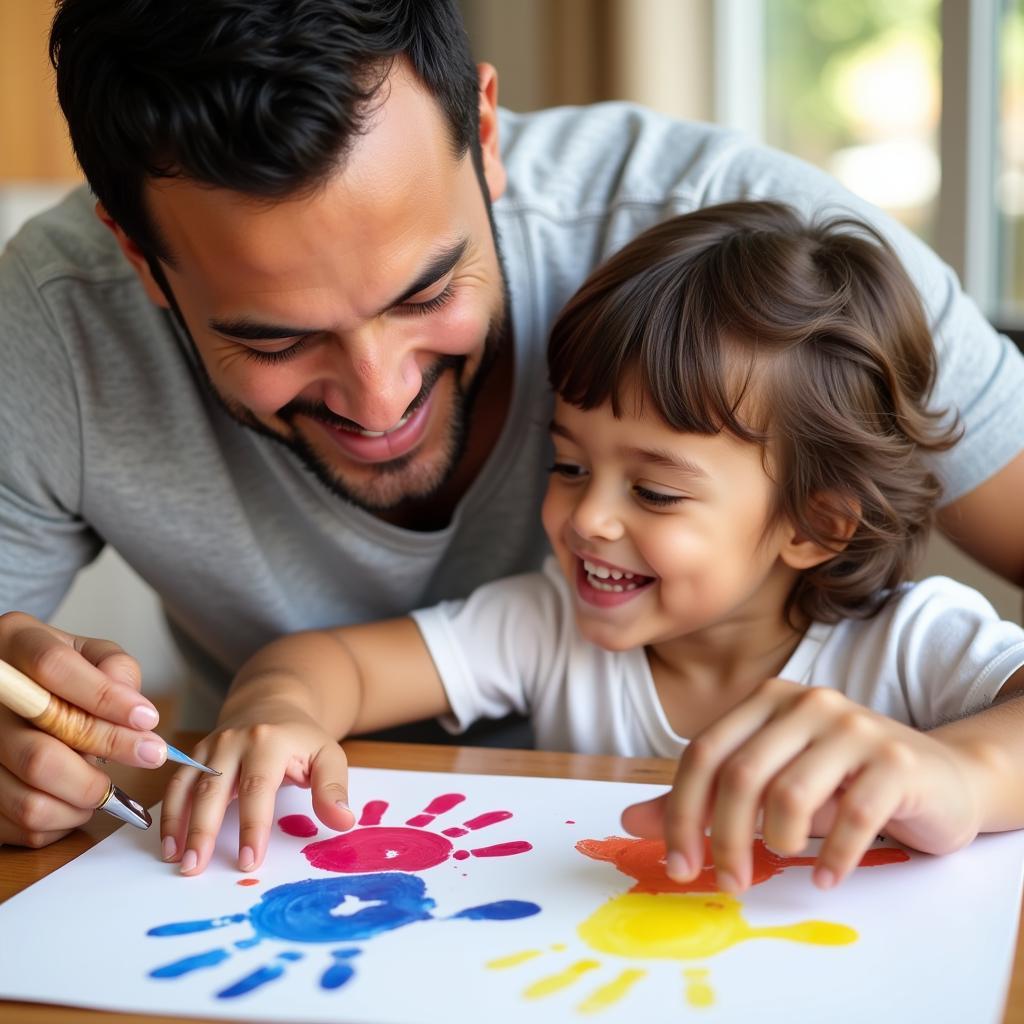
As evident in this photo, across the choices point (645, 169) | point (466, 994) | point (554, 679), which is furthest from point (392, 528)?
point (466, 994)

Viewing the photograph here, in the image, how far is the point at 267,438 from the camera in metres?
1.26

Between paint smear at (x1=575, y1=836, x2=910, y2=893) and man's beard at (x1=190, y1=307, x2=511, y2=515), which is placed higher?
man's beard at (x1=190, y1=307, x2=511, y2=515)

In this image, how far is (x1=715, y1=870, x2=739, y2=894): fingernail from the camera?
0.68m

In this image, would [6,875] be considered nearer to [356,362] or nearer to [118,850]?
[118,850]

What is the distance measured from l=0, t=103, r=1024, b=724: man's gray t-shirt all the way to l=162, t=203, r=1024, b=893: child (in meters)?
0.10

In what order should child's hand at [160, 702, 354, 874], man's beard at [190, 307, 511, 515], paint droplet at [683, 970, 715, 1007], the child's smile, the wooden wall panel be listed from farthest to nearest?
the wooden wall panel, man's beard at [190, 307, 511, 515], the child's smile, child's hand at [160, 702, 354, 874], paint droplet at [683, 970, 715, 1007]

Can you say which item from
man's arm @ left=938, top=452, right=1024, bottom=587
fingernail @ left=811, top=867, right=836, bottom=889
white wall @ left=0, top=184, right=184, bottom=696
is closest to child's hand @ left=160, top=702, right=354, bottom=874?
fingernail @ left=811, top=867, right=836, bottom=889

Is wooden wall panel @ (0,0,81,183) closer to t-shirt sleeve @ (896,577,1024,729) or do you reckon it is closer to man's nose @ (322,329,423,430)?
man's nose @ (322,329,423,430)

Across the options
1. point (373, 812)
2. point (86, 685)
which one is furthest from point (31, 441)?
point (373, 812)

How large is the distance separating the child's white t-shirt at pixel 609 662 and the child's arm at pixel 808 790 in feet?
0.93

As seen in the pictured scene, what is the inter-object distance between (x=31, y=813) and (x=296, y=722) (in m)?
0.20

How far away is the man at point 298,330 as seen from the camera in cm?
89

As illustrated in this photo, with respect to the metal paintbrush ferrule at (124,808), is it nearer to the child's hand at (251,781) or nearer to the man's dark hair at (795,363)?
the child's hand at (251,781)

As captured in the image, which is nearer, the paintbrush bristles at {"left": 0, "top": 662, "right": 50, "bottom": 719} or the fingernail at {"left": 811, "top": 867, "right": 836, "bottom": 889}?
the fingernail at {"left": 811, "top": 867, "right": 836, "bottom": 889}
